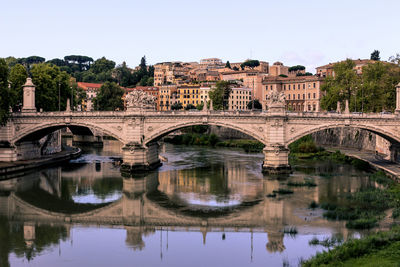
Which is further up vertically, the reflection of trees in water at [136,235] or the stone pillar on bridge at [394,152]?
the stone pillar on bridge at [394,152]

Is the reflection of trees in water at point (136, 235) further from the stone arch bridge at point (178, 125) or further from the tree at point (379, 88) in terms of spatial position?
the tree at point (379, 88)

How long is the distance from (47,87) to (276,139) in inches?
1121

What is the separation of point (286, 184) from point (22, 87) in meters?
30.7

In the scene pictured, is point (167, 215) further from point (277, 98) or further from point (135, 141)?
point (277, 98)

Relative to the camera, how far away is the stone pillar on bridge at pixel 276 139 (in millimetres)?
44031

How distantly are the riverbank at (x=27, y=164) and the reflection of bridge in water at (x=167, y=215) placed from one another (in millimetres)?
4839

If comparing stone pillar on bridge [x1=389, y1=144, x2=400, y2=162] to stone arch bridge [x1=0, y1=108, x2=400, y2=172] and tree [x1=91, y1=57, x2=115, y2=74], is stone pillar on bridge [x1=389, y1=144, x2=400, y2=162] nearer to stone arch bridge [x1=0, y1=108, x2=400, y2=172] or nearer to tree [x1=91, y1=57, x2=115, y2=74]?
stone arch bridge [x1=0, y1=108, x2=400, y2=172]

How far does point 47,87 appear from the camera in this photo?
58281 millimetres

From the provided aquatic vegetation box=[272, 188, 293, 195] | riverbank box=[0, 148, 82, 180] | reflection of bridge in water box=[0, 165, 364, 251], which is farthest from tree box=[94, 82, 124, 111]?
aquatic vegetation box=[272, 188, 293, 195]

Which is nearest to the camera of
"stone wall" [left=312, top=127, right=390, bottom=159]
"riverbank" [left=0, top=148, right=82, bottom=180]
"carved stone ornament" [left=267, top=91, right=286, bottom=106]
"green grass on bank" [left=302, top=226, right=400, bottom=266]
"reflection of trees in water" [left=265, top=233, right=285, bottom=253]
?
"green grass on bank" [left=302, top=226, right=400, bottom=266]

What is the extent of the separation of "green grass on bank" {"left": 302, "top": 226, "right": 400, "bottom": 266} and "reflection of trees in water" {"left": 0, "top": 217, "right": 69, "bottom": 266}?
41.0 feet

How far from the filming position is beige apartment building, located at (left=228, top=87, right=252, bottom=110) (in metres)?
109

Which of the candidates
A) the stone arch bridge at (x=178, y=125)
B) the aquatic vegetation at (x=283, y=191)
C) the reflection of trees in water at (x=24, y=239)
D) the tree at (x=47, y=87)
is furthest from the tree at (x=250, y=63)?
the reflection of trees in water at (x=24, y=239)

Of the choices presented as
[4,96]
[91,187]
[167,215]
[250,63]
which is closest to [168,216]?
[167,215]
